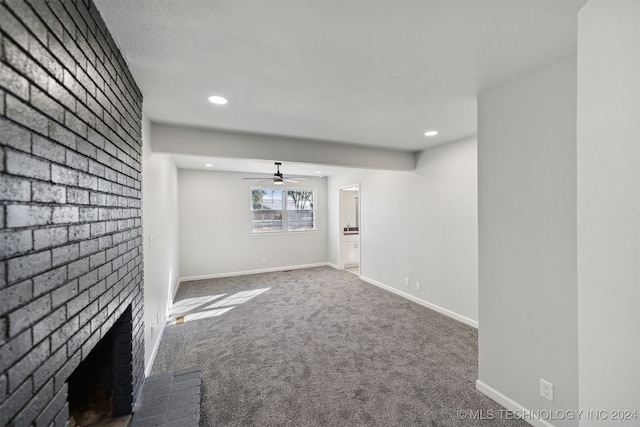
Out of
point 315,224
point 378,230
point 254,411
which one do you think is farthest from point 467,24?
point 315,224

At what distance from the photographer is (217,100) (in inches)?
87.5

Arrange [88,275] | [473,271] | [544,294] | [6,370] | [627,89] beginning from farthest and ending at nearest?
[473,271]
[544,294]
[88,275]
[627,89]
[6,370]

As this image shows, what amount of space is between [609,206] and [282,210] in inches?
241

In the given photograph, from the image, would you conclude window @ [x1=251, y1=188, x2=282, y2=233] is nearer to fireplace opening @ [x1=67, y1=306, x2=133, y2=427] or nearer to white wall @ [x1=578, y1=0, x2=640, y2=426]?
fireplace opening @ [x1=67, y1=306, x2=133, y2=427]

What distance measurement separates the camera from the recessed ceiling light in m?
2.17

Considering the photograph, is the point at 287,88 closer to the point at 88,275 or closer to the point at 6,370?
the point at 88,275

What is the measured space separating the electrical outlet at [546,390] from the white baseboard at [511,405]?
17cm

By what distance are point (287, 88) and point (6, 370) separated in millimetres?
1970

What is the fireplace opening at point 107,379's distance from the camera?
175cm

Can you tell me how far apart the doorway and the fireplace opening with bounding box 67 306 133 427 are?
4917mm

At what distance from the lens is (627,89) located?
895 millimetres

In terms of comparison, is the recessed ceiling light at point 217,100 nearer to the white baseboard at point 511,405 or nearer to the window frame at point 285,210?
the white baseboard at point 511,405

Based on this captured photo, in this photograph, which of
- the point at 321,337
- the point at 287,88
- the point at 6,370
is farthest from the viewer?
the point at 321,337

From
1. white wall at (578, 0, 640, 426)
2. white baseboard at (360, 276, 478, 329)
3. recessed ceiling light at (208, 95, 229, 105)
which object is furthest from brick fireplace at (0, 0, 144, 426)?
white baseboard at (360, 276, 478, 329)
